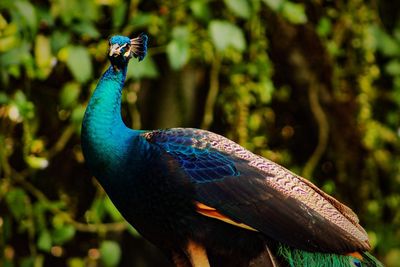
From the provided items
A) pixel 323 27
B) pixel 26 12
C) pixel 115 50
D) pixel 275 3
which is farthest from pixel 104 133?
pixel 323 27

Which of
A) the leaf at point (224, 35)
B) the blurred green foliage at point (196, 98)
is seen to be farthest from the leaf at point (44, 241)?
the leaf at point (224, 35)

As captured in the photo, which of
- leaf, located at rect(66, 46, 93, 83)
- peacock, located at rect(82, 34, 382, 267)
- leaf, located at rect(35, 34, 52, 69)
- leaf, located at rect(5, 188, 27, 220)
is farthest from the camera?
leaf, located at rect(5, 188, 27, 220)

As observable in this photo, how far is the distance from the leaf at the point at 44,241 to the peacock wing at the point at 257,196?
1.26 meters

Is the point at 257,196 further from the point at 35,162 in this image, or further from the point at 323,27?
the point at 323,27

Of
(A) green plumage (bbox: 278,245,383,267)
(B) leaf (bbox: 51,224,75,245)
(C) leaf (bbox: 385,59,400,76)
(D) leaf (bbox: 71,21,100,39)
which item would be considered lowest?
(B) leaf (bbox: 51,224,75,245)

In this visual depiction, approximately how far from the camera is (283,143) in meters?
4.68

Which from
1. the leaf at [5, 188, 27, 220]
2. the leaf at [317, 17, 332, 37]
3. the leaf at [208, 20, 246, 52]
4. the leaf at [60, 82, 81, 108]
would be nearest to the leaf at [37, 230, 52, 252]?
the leaf at [5, 188, 27, 220]

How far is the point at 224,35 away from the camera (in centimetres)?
365

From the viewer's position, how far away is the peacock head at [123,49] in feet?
8.78

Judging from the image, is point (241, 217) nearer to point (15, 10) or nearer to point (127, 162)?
Answer: point (127, 162)

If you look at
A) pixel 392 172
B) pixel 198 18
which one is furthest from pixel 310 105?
pixel 198 18

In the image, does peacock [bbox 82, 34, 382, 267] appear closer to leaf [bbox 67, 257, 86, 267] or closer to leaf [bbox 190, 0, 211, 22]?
leaf [bbox 190, 0, 211, 22]

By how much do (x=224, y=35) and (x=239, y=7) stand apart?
133 millimetres

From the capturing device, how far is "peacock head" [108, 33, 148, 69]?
8.78 ft
